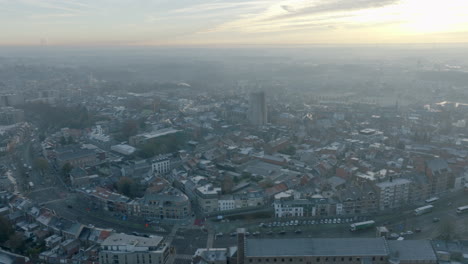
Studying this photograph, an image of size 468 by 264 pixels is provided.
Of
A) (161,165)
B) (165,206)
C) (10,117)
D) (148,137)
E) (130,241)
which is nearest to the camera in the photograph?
(130,241)

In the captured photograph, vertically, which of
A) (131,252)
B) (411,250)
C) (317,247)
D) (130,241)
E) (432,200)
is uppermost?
(317,247)

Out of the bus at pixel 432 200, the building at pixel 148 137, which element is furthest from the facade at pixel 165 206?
the bus at pixel 432 200

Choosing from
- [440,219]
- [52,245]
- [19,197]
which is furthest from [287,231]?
[19,197]

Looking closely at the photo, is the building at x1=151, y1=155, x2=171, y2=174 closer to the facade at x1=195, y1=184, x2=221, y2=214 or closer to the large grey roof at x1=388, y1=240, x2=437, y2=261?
the facade at x1=195, y1=184, x2=221, y2=214

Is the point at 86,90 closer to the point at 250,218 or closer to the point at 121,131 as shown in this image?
the point at 121,131

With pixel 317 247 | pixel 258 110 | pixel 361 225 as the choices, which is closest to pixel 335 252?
pixel 317 247

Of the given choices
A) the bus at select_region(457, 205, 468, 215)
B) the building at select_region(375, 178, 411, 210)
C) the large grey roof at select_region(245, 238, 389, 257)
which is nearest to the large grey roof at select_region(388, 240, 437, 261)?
the large grey roof at select_region(245, 238, 389, 257)

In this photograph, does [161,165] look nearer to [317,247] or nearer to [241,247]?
[241,247]
